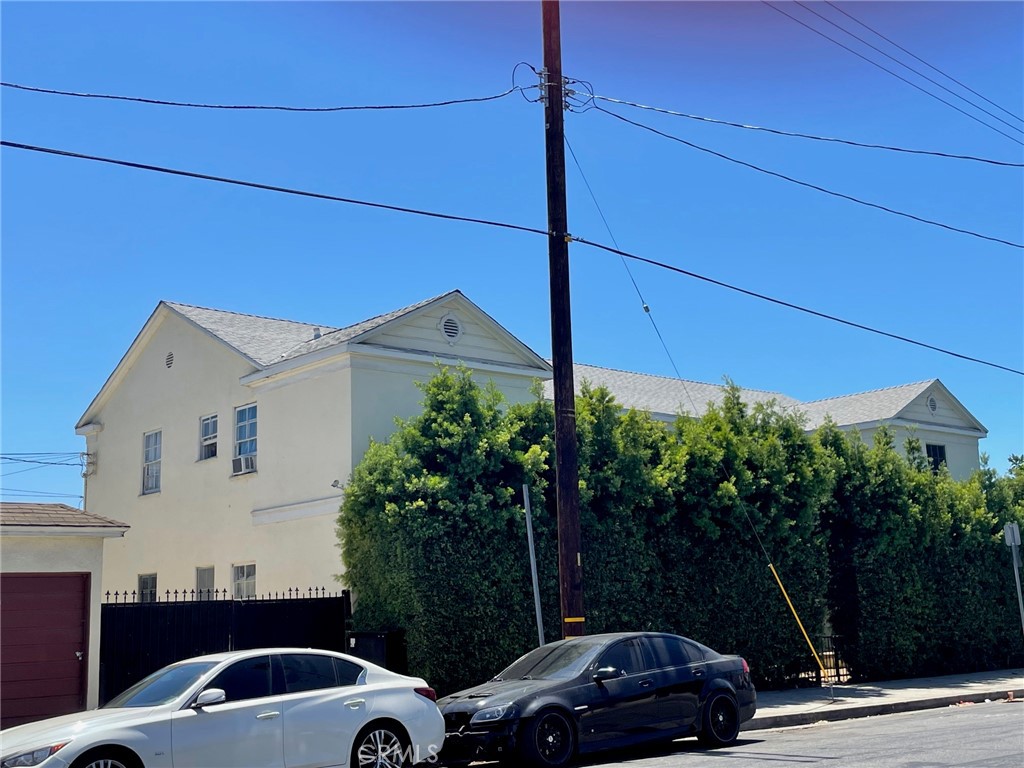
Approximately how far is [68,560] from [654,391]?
19832 millimetres

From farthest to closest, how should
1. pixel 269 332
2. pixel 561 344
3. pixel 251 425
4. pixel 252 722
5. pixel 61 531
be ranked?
pixel 269 332 → pixel 251 425 → pixel 561 344 → pixel 61 531 → pixel 252 722

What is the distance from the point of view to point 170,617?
15.1m

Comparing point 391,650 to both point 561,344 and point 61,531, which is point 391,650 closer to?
point 61,531

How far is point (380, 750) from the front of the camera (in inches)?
398

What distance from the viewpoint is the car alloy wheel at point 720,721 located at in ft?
41.6

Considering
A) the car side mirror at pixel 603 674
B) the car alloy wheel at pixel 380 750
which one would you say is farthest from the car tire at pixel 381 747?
the car side mirror at pixel 603 674

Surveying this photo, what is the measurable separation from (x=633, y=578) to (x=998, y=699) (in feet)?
22.9

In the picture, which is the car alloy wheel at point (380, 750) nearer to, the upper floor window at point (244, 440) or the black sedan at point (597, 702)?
the black sedan at point (597, 702)

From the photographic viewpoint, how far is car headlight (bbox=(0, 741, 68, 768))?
8508 millimetres

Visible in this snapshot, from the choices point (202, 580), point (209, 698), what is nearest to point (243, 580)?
A: point (202, 580)

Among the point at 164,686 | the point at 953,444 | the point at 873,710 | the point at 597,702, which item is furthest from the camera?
the point at 953,444

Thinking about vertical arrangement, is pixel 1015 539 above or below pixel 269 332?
below

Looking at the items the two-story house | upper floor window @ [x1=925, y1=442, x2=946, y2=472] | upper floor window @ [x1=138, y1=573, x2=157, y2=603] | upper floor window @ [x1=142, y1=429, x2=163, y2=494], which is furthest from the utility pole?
upper floor window @ [x1=925, y1=442, x2=946, y2=472]

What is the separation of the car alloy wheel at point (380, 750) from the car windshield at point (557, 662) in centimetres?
238
